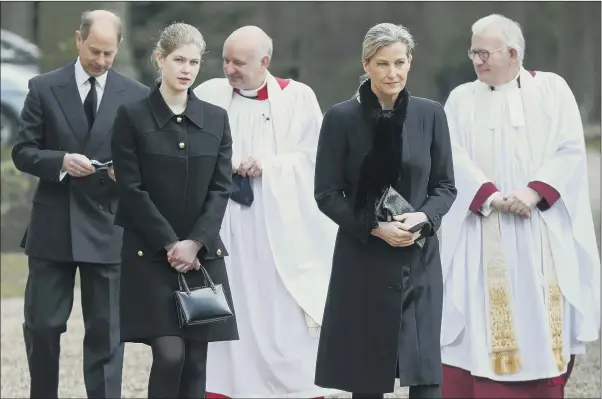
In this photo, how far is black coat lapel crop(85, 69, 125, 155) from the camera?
651 cm

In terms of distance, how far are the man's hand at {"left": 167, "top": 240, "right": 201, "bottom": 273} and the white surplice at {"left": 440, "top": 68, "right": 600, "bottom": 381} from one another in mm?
1794

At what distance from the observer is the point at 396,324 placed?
5629mm

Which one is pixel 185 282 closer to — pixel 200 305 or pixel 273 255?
pixel 200 305

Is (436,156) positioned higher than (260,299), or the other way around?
(436,156)

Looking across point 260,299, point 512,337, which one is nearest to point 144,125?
point 260,299

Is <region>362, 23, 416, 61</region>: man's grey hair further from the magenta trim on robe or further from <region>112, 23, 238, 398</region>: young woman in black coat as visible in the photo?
the magenta trim on robe

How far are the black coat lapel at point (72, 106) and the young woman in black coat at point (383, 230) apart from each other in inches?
50.4

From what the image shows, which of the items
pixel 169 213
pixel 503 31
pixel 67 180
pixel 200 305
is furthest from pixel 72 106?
pixel 503 31

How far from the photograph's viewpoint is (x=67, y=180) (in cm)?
653

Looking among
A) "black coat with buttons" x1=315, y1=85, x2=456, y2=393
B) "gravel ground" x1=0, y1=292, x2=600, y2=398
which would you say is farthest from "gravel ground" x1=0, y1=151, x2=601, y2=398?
"black coat with buttons" x1=315, y1=85, x2=456, y2=393

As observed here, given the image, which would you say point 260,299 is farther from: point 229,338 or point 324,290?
point 229,338

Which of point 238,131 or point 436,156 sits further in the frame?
point 238,131

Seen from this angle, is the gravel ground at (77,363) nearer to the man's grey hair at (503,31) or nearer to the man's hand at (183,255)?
the man's grey hair at (503,31)

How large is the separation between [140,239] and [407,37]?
128 centimetres
